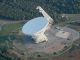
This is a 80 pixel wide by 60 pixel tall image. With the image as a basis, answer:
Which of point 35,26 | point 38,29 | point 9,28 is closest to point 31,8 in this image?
point 9,28

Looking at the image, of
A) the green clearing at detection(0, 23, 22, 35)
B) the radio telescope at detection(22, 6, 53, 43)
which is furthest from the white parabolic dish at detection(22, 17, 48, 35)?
the green clearing at detection(0, 23, 22, 35)

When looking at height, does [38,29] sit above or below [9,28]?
above

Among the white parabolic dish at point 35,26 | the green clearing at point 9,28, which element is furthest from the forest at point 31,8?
the white parabolic dish at point 35,26

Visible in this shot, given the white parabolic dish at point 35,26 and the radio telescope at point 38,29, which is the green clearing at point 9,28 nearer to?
the white parabolic dish at point 35,26

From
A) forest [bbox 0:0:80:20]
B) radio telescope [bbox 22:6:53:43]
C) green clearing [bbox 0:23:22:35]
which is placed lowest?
green clearing [bbox 0:23:22:35]

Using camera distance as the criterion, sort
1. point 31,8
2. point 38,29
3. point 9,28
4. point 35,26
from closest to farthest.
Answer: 1. point 38,29
2. point 35,26
3. point 9,28
4. point 31,8

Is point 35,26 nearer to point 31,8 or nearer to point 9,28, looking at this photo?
point 9,28

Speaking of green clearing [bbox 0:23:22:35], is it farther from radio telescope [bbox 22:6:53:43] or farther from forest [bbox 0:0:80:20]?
radio telescope [bbox 22:6:53:43]

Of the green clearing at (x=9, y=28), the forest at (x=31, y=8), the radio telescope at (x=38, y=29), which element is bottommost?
the green clearing at (x=9, y=28)
